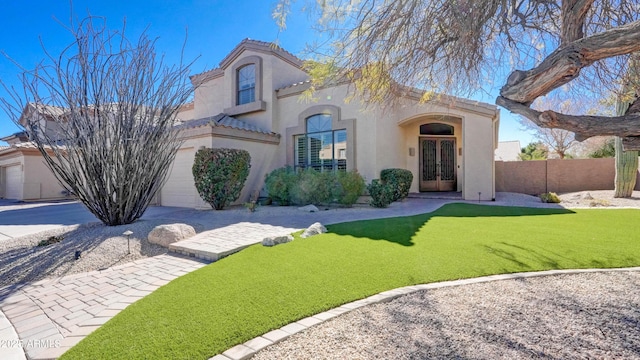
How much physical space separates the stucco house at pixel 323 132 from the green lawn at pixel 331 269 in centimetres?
535

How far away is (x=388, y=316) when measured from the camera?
141 inches

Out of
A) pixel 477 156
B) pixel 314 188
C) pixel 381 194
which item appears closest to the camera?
pixel 381 194

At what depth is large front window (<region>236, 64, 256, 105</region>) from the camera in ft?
55.3

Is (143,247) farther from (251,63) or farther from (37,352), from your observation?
(251,63)

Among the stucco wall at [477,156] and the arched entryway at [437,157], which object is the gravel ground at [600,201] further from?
the arched entryway at [437,157]

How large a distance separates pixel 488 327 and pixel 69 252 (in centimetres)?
774

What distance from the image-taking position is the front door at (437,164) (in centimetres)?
1680

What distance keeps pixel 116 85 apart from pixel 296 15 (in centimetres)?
542

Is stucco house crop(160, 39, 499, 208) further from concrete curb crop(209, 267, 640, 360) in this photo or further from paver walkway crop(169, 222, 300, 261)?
concrete curb crop(209, 267, 640, 360)

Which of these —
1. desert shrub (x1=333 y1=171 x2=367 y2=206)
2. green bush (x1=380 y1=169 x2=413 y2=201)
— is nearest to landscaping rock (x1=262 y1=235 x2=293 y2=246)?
desert shrub (x1=333 y1=171 x2=367 y2=206)

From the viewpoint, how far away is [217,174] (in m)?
12.0

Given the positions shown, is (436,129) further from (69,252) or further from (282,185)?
(69,252)

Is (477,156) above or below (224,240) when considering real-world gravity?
above

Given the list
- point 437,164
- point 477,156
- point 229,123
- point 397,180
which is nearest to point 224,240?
point 397,180
